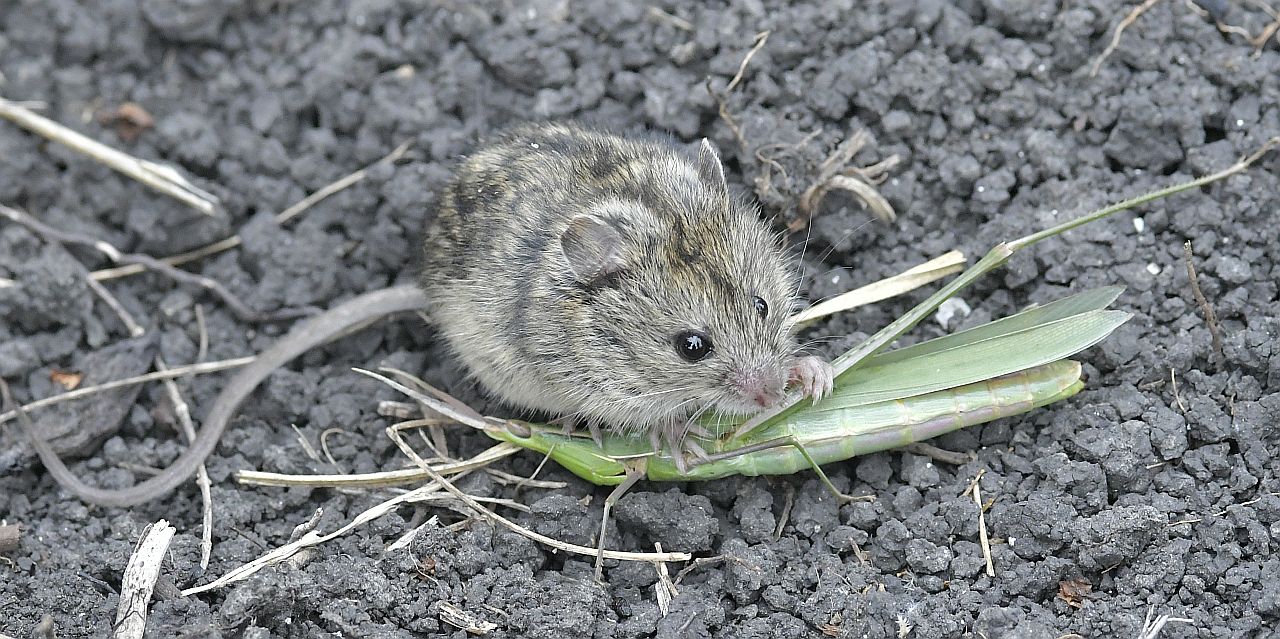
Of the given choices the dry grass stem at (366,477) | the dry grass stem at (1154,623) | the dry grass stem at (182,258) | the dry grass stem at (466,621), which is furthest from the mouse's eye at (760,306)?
the dry grass stem at (182,258)

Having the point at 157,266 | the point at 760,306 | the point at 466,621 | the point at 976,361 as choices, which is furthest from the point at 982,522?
the point at 157,266

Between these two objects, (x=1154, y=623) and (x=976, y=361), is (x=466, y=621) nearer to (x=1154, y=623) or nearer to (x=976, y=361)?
(x=976, y=361)

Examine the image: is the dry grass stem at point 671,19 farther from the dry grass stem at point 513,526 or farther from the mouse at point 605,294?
the dry grass stem at point 513,526

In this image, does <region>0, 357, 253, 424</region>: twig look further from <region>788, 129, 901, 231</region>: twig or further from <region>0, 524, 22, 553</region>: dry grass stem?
<region>788, 129, 901, 231</region>: twig

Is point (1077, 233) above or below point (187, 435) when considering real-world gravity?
above

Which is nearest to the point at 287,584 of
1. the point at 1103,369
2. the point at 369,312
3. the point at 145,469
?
the point at 145,469

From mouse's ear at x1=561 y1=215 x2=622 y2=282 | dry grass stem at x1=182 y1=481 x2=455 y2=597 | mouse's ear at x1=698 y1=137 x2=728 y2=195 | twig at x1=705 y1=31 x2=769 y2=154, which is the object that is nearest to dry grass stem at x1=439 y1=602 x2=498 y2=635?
dry grass stem at x1=182 y1=481 x2=455 y2=597

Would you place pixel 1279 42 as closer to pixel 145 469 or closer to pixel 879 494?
pixel 879 494
